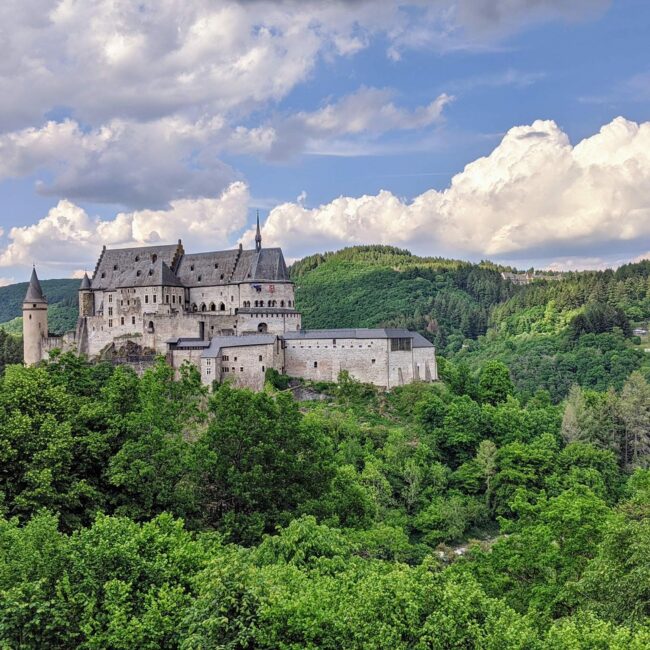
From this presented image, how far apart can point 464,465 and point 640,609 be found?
41720 mm

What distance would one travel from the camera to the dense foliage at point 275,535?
19.2m

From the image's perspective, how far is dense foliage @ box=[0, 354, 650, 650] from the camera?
1922 centimetres

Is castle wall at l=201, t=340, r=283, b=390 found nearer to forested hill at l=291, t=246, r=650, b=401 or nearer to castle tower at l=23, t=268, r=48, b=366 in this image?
castle tower at l=23, t=268, r=48, b=366

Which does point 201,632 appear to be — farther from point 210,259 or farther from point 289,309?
point 210,259

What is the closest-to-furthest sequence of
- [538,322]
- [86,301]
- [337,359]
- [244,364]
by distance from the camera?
[244,364], [337,359], [86,301], [538,322]

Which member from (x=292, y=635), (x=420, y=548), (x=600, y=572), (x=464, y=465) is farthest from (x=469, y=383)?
(x=292, y=635)

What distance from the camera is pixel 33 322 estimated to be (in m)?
87.9

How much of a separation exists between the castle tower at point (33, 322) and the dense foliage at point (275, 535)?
32.8 meters

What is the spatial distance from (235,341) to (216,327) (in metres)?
7.57

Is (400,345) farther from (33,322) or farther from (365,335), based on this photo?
(33,322)

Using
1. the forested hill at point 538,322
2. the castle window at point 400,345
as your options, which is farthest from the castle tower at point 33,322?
the forested hill at point 538,322

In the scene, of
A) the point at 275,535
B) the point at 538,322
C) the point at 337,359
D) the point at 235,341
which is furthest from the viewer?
the point at 538,322

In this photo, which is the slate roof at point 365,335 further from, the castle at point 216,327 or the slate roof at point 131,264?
the slate roof at point 131,264

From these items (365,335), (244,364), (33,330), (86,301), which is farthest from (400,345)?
(33,330)
